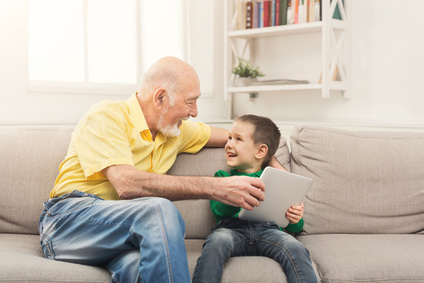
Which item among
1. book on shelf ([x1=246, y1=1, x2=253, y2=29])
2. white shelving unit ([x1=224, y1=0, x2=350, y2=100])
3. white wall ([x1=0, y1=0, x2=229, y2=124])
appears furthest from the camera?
book on shelf ([x1=246, y1=1, x2=253, y2=29])

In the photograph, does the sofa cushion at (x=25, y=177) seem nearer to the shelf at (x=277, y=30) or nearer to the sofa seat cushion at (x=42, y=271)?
the sofa seat cushion at (x=42, y=271)

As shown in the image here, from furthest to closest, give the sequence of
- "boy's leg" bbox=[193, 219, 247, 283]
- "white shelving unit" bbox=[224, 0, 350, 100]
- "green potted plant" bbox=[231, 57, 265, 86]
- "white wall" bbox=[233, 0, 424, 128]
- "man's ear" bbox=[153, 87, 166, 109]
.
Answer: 1. "green potted plant" bbox=[231, 57, 265, 86]
2. "white shelving unit" bbox=[224, 0, 350, 100]
3. "white wall" bbox=[233, 0, 424, 128]
4. "man's ear" bbox=[153, 87, 166, 109]
5. "boy's leg" bbox=[193, 219, 247, 283]

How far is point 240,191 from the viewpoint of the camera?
1766 millimetres

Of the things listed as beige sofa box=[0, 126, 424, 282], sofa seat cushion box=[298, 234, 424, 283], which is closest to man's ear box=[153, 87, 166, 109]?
beige sofa box=[0, 126, 424, 282]

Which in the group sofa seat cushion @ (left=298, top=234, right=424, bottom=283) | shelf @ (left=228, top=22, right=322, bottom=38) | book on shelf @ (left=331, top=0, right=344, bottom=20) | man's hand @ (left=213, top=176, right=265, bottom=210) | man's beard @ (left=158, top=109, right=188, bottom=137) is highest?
book on shelf @ (left=331, top=0, right=344, bottom=20)

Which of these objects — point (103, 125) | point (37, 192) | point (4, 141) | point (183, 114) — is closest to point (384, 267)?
point (183, 114)

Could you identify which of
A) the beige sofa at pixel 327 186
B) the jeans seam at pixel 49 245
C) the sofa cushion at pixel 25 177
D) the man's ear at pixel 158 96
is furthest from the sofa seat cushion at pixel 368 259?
the sofa cushion at pixel 25 177

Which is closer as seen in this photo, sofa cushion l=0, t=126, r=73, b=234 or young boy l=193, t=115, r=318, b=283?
young boy l=193, t=115, r=318, b=283

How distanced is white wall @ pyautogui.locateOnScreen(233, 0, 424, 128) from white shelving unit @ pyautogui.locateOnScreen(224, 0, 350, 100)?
8 centimetres

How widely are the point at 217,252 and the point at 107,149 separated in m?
0.52

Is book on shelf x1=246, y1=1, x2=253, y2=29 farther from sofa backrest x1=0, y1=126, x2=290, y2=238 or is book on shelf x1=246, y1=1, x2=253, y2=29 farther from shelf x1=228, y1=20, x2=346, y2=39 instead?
sofa backrest x1=0, y1=126, x2=290, y2=238

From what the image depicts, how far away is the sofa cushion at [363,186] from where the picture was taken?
215 cm

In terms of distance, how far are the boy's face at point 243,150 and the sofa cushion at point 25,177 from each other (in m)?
0.66

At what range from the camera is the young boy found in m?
1.70
